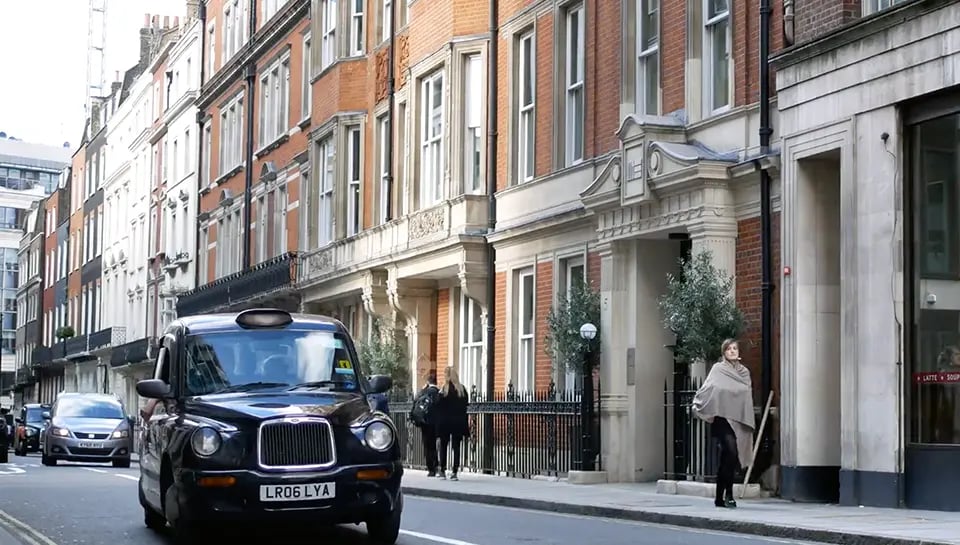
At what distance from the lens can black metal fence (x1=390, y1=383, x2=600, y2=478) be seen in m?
25.1

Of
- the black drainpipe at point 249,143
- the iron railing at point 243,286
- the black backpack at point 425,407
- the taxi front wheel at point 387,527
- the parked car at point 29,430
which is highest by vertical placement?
the black drainpipe at point 249,143

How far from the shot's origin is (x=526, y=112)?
29.1 metres

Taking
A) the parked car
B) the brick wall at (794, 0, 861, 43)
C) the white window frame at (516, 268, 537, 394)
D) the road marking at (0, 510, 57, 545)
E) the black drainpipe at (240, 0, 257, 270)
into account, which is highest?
the black drainpipe at (240, 0, 257, 270)

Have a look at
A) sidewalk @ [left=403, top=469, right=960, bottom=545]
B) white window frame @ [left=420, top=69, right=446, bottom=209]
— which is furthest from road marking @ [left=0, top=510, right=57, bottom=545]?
white window frame @ [left=420, top=69, right=446, bottom=209]

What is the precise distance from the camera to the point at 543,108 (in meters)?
28.1

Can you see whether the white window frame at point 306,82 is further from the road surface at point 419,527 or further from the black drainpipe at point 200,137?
the road surface at point 419,527

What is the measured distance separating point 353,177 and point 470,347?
7.46 m

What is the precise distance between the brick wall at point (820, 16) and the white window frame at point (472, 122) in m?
11.6

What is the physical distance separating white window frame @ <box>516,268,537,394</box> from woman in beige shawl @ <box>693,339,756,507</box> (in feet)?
33.0

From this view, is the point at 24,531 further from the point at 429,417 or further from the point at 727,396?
the point at 429,417

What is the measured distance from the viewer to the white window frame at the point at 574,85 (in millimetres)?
26797

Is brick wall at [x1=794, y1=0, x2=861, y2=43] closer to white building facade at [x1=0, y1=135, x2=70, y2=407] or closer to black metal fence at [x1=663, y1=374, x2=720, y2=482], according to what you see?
black metal fence at [x1=663, y1=374, x2=720, y2=482]

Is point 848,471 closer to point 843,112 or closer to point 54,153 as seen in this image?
point 843,112

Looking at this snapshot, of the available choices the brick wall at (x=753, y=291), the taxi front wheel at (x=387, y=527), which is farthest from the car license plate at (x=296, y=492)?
the brick wall at (x=753, y=291)
